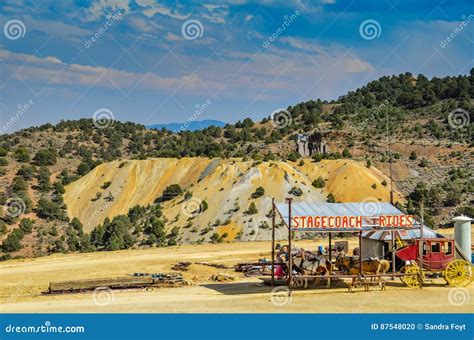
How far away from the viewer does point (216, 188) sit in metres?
72.8

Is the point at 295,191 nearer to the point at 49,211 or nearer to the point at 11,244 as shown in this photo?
the point at 11,244

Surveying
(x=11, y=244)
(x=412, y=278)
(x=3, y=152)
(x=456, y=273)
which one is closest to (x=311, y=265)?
(x=412, y=278)

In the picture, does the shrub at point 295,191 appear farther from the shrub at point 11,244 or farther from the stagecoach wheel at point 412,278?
the stagecoach wheel at point 412,278

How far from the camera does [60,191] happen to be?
8944 cm

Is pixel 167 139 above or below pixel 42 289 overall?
above

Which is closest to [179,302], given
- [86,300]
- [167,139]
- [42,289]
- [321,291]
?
[86,300]

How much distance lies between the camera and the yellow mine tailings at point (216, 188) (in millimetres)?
65812

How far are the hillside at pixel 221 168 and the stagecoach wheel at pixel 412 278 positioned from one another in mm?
32419

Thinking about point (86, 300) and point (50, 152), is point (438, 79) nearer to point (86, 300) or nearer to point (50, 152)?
point (50, 152)

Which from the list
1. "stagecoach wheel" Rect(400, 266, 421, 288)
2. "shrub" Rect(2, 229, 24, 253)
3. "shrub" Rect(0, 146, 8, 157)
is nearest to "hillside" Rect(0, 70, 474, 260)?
"shrub" Rect(2, 229, 24, 253)

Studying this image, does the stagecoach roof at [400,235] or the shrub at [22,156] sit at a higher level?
the shrub at [22,156]

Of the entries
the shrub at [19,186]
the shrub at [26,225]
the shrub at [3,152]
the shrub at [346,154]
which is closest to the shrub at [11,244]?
the shrub at [26,225]

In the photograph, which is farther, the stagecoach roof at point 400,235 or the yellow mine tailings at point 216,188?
the yellow mine tailings at point 216,188

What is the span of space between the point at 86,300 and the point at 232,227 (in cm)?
3686
